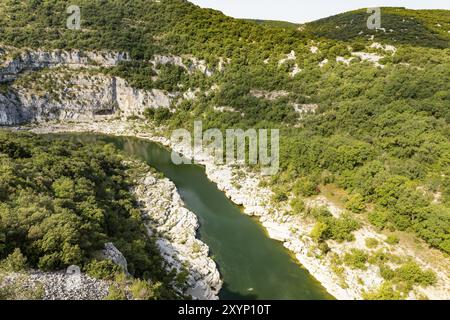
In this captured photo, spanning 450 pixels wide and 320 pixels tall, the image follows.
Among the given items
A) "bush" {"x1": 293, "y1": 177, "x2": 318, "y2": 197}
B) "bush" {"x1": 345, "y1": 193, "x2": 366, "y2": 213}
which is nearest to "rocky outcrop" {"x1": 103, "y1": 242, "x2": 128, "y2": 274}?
"bush" {"x1": 293, "y1": 177, "x2": 318, "y2": 197}

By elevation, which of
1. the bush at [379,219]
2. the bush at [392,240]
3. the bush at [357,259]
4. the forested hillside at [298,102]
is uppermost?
the forested hillside at [298,102]

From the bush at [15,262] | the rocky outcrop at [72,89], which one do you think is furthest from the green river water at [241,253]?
the rocky outcrop at [72,89]

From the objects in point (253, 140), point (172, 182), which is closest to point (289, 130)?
point (253, 140)

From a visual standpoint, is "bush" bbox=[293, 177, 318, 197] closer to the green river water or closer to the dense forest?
the green river water

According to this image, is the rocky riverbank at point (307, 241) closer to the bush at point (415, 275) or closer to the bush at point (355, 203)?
the bush at point (415, 275)

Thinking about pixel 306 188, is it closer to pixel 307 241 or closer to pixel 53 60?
pixel 307 241

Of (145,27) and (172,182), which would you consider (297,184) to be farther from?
(145,27)
